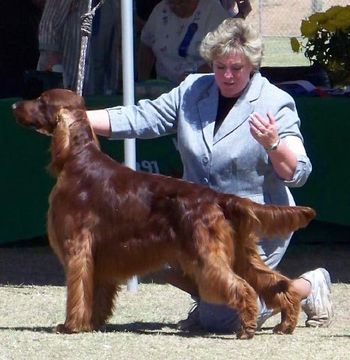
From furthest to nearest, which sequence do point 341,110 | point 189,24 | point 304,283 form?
point 189,24 < point 341,110 < point 304,283

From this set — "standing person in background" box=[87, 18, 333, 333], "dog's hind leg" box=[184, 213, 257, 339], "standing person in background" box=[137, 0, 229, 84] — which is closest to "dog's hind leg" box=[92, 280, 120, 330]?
"standing person in background" box=[87, 18, 333, 333]

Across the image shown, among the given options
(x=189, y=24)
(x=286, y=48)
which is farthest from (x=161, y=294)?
(x=286, y=48)

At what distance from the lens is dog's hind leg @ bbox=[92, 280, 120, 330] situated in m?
6.01

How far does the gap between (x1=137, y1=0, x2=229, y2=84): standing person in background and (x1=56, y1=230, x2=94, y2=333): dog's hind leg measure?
11.2 ft

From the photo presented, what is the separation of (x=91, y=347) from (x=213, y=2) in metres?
4.24

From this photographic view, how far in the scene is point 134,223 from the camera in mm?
5754

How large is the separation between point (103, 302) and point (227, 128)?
105 centimetres

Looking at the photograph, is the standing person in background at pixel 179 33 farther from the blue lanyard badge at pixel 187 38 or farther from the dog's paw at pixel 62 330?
the dog's paw at pixel 62 330

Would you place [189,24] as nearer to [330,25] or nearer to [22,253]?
[330,25]

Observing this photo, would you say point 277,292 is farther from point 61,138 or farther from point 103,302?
point 61,138

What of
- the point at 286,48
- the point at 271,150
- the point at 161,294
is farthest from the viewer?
the point at 286,48

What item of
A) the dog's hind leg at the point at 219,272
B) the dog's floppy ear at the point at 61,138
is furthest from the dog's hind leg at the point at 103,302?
the dog's floppy ear at the point at 61,138

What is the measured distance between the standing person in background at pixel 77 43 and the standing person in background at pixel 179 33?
0.30m

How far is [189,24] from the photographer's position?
9211mm
